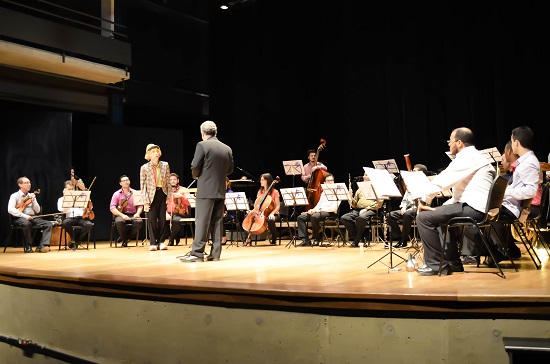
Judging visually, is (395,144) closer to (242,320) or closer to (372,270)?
(372,270)

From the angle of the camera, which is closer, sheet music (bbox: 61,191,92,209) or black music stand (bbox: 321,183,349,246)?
black music stand (bbox: 321,183,349,246)

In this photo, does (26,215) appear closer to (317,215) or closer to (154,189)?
(154,189)

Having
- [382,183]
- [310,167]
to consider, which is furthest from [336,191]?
[382,183]

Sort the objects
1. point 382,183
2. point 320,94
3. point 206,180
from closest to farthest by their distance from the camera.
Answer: point 382,183, point 206,180, point 320,94

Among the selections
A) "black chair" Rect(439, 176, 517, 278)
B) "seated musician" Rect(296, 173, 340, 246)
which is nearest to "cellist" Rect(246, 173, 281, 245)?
"seated musician" Rect(296, 173, 340, 246)

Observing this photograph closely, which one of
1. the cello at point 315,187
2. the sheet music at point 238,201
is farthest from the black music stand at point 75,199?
the cello at point 315,187

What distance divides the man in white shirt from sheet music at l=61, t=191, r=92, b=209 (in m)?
5.67

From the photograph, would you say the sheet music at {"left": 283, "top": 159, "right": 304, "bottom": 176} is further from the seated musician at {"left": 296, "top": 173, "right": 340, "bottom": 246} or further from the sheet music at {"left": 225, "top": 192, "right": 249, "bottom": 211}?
the sheet music at {"left": 225, "top": 192, "right": 249, "bottom": 211}

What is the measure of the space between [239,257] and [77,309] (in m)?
2.52

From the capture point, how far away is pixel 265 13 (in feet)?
40.2

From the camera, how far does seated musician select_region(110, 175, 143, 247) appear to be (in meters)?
9.35

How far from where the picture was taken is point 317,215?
28.2 feet

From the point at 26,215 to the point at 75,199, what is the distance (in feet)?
2.57

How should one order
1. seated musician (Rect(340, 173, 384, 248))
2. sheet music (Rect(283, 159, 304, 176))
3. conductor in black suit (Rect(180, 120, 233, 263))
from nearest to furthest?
conductor in black suit (Rect(180, 120, 233, 263))
seated musician (Rect(340, 173, 384, 248))
sheet music (Rect(283, 159, 304, 176))
